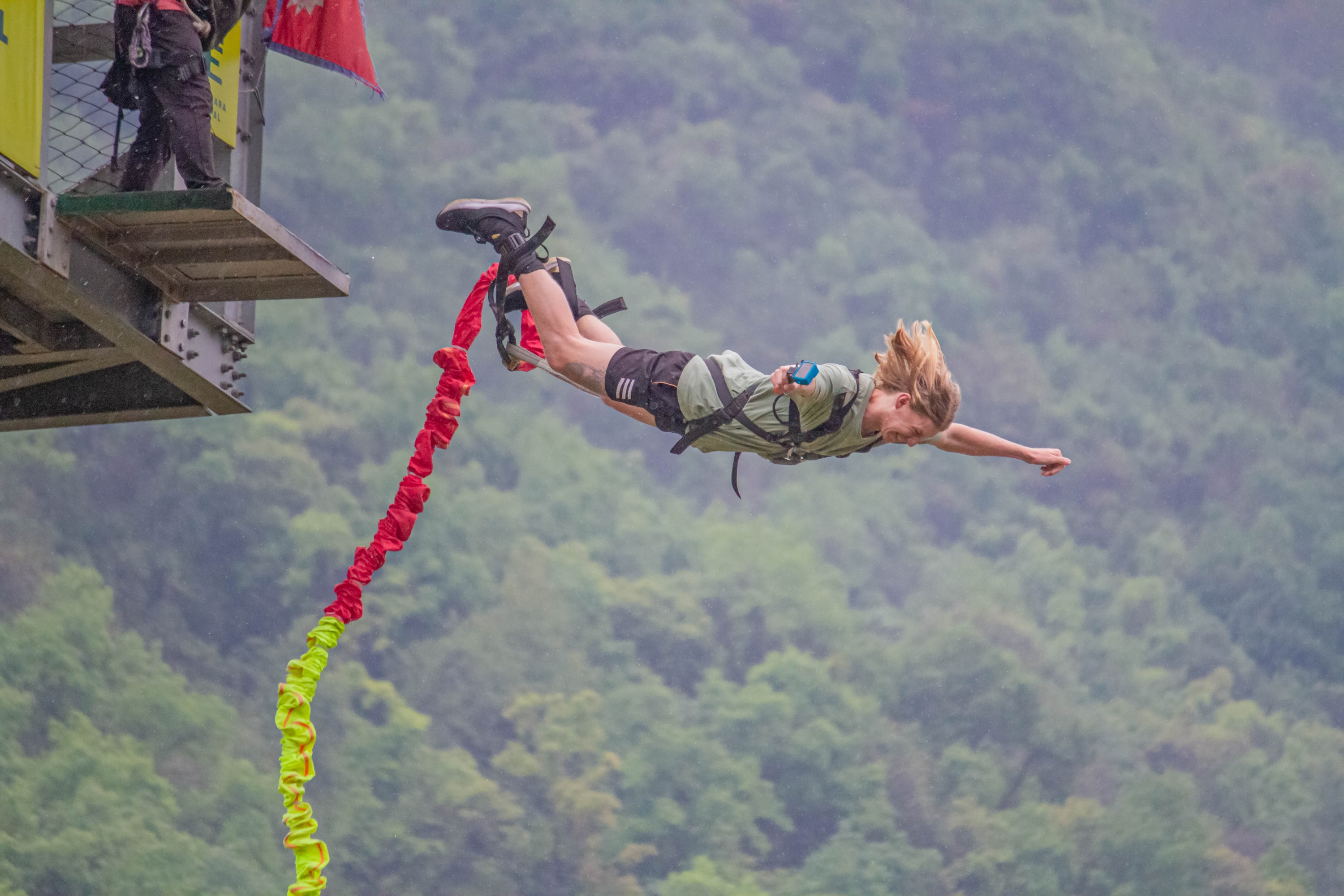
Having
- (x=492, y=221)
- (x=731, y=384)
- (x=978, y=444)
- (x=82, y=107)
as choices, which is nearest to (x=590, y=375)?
(x=731, y=384)

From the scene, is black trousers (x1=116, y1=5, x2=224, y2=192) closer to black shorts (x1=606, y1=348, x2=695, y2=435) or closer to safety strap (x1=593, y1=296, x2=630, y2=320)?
safety strap (x1=593, y1=296, x2=630, y2=320)

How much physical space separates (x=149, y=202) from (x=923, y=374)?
339 cm

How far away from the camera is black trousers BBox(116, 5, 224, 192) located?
639cm

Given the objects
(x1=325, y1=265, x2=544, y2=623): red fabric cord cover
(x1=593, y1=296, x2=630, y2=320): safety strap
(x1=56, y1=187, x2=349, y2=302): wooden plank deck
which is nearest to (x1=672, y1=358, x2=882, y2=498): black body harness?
(x1=593, y1=296, x2=630, y2=320): safety strap

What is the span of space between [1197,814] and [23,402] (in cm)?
2018

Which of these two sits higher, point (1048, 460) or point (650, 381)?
point (650, 381)

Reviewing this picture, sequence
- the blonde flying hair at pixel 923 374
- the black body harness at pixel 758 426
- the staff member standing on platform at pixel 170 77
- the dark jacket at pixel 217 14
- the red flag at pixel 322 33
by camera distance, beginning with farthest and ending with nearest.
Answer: the red flag at pixel 322 33, the dark jacket at pixel 217 14, the staff member standing on platform at pixel 170 77, the black body harness at pixel 758 426, the blonde flying hair at pixel 923 374

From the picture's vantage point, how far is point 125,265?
22.9 feet

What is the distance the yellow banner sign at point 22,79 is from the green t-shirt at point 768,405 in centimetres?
304

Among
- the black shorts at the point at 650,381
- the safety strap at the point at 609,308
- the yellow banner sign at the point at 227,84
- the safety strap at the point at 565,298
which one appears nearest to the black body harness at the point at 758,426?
the black shorts at the point at 650,381

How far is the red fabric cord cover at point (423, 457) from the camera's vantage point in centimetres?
668

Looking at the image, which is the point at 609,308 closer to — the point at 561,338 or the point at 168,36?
the point at 561,338

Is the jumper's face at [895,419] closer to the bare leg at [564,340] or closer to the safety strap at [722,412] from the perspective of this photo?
the safety strap at [722,412]

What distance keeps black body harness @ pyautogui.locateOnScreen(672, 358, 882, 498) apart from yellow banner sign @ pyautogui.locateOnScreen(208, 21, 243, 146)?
3.17 m
